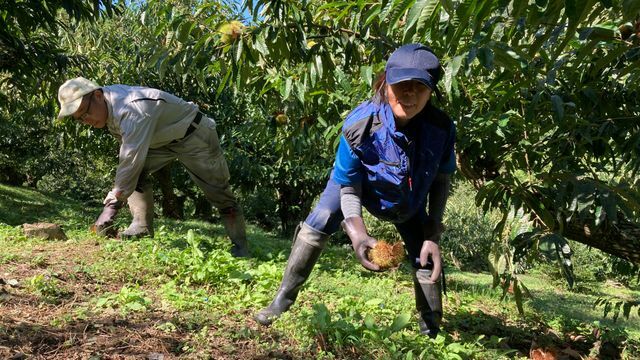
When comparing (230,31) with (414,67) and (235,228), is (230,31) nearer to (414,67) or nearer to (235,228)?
(414,67)

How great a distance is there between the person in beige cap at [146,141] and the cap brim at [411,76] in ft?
7.56

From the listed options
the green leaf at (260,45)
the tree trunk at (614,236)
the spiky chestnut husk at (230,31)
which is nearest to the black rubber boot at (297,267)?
the green leaf at (260,45)

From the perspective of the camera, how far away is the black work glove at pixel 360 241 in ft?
7.39

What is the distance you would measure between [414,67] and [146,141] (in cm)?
241

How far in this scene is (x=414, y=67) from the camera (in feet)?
7.29

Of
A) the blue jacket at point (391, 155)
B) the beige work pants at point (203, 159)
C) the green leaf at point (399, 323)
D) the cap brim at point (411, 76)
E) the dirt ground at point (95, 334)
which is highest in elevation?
the cap brim at point (411, 76)

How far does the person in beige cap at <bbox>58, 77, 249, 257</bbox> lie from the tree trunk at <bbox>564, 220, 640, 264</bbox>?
101 inches

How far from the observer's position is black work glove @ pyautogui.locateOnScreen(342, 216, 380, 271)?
88.7 inches

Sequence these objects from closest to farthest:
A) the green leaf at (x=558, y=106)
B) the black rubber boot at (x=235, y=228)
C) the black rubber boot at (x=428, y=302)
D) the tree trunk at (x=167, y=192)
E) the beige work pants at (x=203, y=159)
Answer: the green leaf at (x=558, y=106) → the black rubber boot at (x=428, y=302) → the beige work pants at (x=203, y=159) → the black rubber boot at (x=235, y=228) → the tree trunk at (x=167, y=192)

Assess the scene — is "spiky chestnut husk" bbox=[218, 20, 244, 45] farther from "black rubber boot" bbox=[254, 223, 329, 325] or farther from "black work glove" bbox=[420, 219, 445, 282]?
"black work glove" bbox=[420, 219, 445, 282]

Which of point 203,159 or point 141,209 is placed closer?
point 203,159

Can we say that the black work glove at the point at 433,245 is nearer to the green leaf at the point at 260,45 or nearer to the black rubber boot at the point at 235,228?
the green leaf at the point at 260,45

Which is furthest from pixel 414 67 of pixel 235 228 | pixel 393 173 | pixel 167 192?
pixel 167 192

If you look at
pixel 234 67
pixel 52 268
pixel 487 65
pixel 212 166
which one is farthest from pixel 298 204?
pixel 487 65
